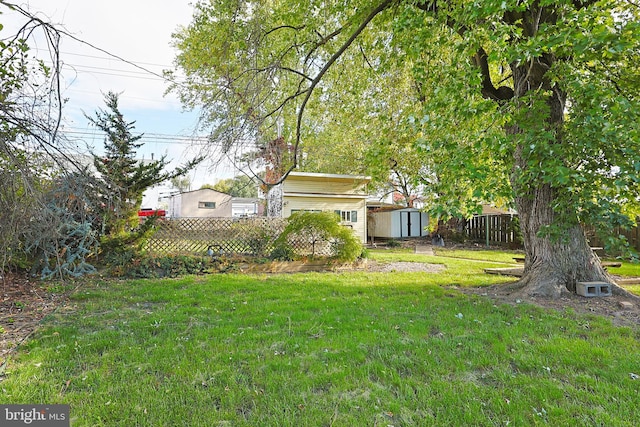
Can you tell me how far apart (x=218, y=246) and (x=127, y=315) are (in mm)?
4456

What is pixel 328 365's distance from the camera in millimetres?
2633

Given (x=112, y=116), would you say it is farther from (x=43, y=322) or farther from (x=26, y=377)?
(x=26, y=377)

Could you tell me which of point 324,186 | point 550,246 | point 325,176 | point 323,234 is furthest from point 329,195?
point 550,246

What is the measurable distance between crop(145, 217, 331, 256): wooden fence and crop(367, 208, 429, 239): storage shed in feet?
33.4

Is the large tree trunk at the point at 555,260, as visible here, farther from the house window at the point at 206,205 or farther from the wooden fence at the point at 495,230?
the house window at the point at 206,205

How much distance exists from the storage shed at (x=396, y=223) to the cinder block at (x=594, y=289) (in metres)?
13.1

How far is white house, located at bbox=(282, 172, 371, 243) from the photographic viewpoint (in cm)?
1429

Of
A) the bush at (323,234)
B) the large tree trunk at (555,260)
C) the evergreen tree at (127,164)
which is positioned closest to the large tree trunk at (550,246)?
the large tree trunk at (555,260)

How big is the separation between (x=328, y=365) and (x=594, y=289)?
4.56 m

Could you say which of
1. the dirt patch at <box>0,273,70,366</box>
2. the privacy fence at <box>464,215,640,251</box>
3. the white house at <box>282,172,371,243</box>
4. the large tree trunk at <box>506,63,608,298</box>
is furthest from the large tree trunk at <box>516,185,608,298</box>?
the white house at <box>282,172,371,243</box>

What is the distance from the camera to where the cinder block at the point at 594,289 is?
15.6 ft

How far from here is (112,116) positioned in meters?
7.28

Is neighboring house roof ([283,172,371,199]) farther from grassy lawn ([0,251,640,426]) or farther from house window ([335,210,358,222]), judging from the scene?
grassy lawn ([0,251,640,426])

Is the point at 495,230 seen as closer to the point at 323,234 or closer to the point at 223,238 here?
the point at 323,234
